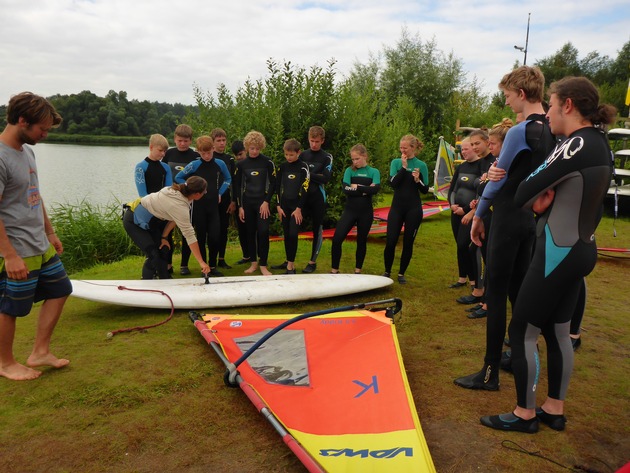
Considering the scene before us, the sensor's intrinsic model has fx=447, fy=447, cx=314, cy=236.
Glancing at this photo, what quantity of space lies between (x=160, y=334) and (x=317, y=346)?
5.04 feet

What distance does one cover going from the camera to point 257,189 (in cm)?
588

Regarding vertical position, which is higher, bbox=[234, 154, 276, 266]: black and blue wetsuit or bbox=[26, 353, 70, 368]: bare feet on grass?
bbox=[234, 154, 276, 266]: black and blue wetsuit

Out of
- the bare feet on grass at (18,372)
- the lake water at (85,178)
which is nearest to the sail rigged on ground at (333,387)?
the bare feet on grass at (18,372)

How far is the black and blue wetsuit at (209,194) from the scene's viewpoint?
18.5 feet

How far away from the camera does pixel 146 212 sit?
4.84 metres

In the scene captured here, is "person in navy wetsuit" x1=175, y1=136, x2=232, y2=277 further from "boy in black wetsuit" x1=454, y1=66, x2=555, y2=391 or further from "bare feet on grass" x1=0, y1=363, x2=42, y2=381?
"boy in black wetsuit" x1=454, y1=66, x2=555, y2=391

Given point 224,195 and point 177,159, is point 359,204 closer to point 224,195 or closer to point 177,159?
point 224,195

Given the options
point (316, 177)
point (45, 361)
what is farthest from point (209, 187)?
point (45, 361)

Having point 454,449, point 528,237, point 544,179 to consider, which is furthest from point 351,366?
point 544,179

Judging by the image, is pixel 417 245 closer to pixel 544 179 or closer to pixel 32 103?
pixel 544 179

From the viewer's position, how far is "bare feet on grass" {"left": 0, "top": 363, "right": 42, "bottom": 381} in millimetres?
3074

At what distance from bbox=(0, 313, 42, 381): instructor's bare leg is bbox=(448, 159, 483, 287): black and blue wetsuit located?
4301 millimetres

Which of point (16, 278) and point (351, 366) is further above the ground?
point (16, 278)

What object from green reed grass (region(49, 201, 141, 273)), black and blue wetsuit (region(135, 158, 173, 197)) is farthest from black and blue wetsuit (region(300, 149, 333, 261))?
green reed grass (region(49, 201, 141, 273))
